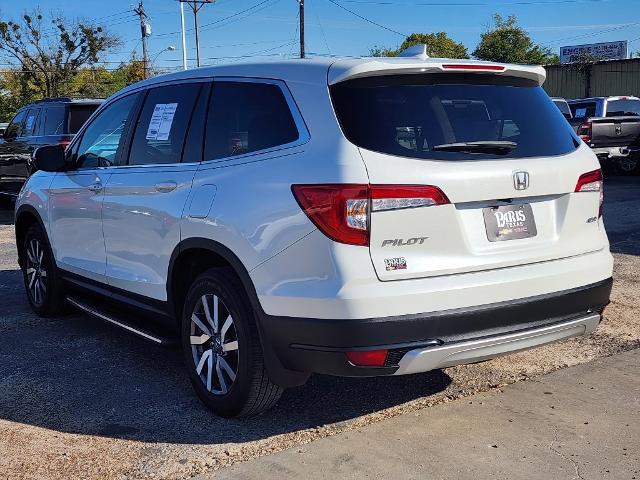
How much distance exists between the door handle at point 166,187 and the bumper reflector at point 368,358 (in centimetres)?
151

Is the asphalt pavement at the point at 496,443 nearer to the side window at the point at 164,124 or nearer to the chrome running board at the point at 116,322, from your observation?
the chrome running board at the point at 116,322

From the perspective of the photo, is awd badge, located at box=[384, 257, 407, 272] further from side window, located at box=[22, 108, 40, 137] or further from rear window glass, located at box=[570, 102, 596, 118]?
rear window glass, located at box=[570, 102, 596, 118]

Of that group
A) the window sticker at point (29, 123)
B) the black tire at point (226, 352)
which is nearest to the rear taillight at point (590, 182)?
the black tire at point (226, 352)

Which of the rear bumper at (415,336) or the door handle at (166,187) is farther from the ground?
the door handle at (166,187)

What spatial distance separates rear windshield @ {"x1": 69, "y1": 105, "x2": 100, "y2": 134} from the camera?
12.2m

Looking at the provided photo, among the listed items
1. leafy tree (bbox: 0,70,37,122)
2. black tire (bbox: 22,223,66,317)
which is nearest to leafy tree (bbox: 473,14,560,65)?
leafy tree (bbox: 0,70,37,122)

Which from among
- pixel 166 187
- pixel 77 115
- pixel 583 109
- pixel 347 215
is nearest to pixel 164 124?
pixel 166 187

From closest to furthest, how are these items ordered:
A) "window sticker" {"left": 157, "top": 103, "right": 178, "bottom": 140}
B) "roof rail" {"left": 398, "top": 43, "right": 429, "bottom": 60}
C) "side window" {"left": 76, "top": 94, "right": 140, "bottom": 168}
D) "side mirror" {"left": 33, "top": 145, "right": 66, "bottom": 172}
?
"roof rail" {"left": 398, "top": 43, "right": 429, "bottom": 60} < "window sticker" {"left": 157, "top": 103, "right": 178, "bottom": 140} < "side window" {"left": 76, "top": 94, "right": 140, "bottom": 168} < "side mirror" {"left": 33, "top": 145, "right": 66, "bottom": 172}

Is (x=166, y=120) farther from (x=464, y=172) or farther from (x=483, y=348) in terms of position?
(x=483, y=348)

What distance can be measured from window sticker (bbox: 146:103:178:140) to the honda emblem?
206cm

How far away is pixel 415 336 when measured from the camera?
3.25 m

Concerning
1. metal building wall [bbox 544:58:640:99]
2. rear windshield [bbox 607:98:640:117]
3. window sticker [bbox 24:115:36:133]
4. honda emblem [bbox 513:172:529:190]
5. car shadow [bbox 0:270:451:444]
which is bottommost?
car shadow [bbox 0:270:451:444]

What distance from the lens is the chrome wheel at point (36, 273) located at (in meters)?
6.05

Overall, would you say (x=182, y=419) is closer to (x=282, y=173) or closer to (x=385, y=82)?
(x=282, y=173)
